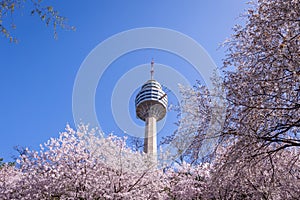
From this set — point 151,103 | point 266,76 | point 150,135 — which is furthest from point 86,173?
point 151,103

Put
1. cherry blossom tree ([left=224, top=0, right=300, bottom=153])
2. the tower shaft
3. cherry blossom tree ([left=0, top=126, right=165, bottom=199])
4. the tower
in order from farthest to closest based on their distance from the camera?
the tower → the tower shaft → cherry blossom tree ([left=0, top=126, right=165, bottom=199]) → cherry blossom tree ([left=224, top=0, right=300, bottom=153])

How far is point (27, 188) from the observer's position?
930cm

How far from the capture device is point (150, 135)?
115 ft

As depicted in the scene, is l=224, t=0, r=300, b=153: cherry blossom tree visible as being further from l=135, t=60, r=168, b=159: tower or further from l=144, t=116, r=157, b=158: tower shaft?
l=135, t=60, r=168, b=159: tower

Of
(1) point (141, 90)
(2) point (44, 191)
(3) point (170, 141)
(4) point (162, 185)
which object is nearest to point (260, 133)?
(3) point (170, 141)

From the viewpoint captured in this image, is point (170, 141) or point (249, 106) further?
point (170, 141)

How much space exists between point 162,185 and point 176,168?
2.30m

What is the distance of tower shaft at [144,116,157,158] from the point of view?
105 feet

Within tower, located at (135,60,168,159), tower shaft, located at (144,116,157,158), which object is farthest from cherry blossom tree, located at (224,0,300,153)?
tower, located at (135,60,168,159)

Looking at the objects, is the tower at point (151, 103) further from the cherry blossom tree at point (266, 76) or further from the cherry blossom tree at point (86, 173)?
the cherry blossom tree at point (266, 76)

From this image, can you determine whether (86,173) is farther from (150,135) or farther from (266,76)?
(150,135)

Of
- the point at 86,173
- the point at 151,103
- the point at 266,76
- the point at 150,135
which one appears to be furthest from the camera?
the point at 151,103

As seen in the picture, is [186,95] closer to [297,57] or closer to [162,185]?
[297,57]

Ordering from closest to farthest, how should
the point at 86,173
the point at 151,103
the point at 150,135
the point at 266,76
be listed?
the point at 266,76 < the point at 86,173 < the point at 150,135 < the point at 151,103
